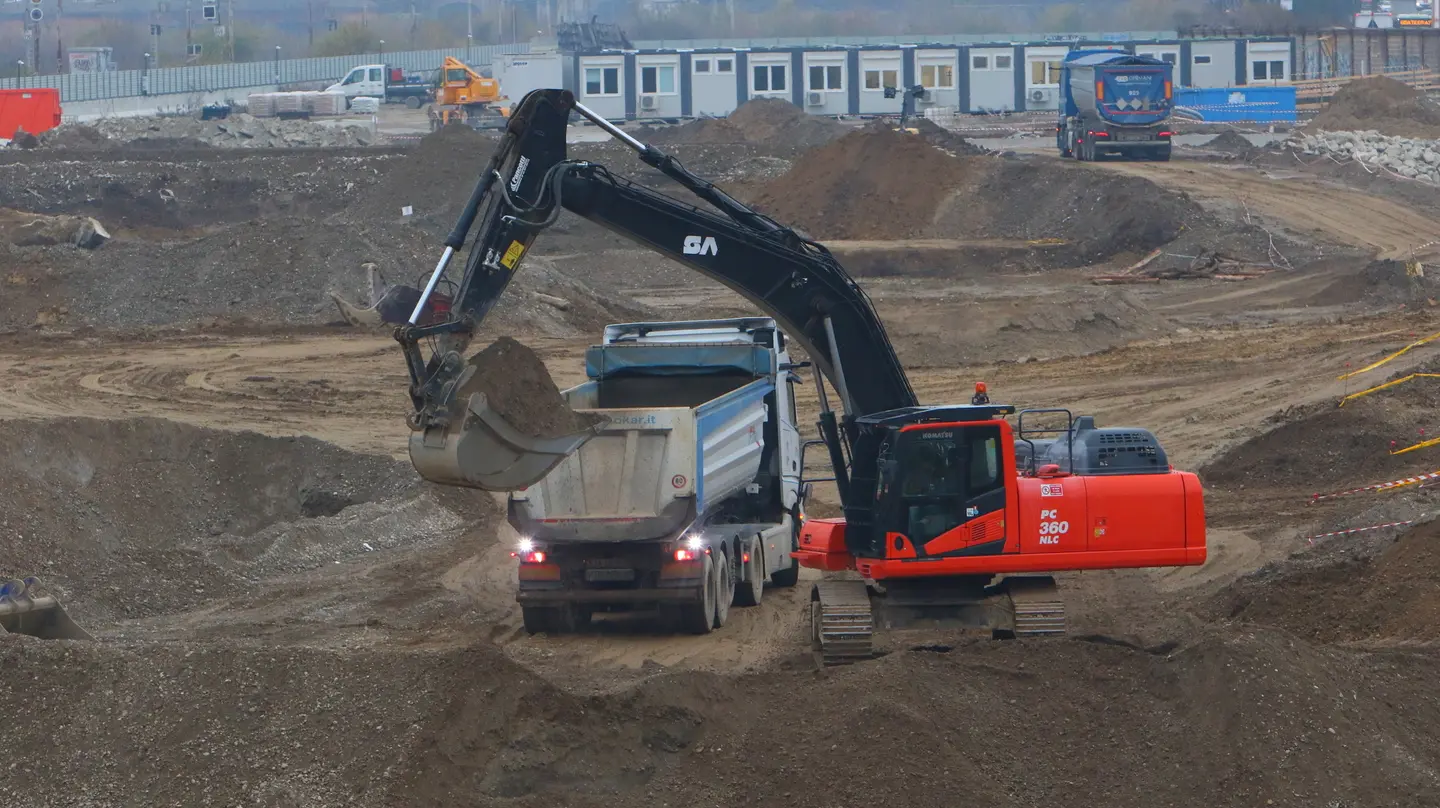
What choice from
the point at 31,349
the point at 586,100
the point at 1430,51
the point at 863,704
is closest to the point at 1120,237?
the point at 31,349

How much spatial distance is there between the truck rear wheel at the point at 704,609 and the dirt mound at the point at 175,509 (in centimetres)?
509

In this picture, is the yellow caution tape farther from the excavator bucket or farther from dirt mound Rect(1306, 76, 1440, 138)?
dirt mound Rect(1306, 76, 1440, 138)

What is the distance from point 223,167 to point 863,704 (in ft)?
161

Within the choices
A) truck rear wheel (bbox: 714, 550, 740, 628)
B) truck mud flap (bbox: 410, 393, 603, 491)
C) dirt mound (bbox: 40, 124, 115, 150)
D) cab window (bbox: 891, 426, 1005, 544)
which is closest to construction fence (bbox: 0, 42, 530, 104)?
dirt mound (bbox: 40, 124, 115, 150)

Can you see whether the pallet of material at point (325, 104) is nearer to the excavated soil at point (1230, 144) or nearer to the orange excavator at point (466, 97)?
the orange excavator at point (466, 97)

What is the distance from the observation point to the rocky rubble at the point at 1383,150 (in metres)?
48.4

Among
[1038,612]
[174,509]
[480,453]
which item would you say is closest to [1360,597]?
[1038,612]

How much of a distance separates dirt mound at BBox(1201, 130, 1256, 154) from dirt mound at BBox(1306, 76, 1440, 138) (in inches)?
105

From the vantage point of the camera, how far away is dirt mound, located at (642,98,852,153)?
214ft

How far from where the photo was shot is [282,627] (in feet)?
49.9

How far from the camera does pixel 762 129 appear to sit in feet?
220

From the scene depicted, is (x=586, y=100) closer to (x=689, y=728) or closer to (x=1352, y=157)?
(x=1352, y=157)

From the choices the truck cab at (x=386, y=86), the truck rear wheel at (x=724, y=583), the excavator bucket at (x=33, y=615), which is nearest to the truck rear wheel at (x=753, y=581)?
the truck rear wheel at (x=724, y=583)

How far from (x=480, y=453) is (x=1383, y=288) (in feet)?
88.5
